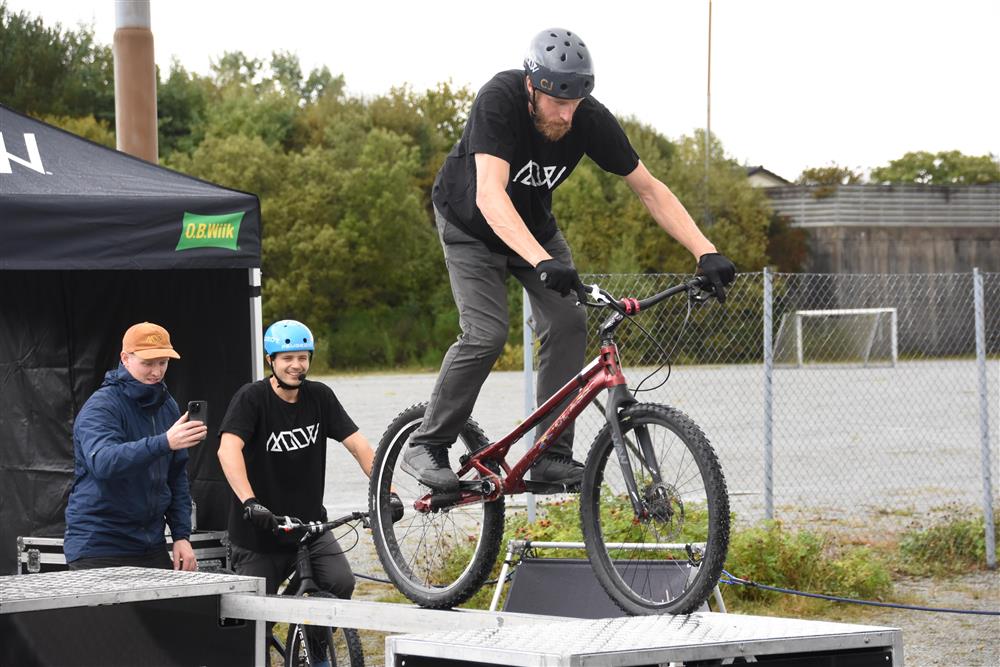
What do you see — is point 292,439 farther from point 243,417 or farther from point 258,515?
point 258,515

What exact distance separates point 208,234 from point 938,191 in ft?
132

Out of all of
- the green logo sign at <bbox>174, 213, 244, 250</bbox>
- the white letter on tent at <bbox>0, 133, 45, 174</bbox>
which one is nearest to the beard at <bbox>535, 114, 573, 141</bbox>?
the green logo sign at <bbox>174, 213, 244, 250</bbox>

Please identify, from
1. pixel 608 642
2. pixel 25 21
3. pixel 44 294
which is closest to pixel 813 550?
pixel 44 294

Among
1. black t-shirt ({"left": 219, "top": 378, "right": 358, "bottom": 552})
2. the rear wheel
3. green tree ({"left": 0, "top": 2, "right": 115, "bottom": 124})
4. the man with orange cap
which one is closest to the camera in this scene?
the rear wheel

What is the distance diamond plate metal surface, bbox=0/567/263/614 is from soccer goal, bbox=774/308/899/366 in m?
25.6

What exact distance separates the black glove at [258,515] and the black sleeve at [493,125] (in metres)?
2.28

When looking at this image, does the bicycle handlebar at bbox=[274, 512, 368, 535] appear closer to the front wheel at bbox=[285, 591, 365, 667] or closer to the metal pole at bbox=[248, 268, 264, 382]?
the front wheel at bbox=[285, 591, 365, 667]

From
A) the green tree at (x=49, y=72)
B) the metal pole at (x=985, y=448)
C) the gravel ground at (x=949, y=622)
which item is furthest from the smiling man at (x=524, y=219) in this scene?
the green tree at (x=49, y=72)

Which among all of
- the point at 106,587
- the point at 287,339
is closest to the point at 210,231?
the point at 287,339

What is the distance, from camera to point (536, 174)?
15.9 feet

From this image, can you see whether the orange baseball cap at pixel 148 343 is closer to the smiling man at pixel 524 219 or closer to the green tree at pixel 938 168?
the smiling man at pixel 524 219

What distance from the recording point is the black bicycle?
6.16 metres

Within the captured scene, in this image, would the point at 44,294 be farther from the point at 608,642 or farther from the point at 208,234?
the point at 608,642

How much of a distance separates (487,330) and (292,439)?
2.14 m
